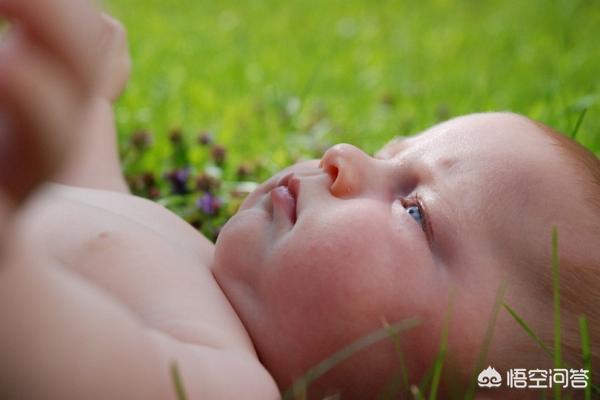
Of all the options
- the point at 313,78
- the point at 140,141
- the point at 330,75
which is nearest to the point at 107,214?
the point at 140,141

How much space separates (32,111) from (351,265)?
0.91m

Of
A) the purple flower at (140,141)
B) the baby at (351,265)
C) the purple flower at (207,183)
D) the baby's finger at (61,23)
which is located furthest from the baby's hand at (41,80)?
the purple flower at (140,141)

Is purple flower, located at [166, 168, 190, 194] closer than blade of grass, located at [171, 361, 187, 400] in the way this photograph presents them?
No

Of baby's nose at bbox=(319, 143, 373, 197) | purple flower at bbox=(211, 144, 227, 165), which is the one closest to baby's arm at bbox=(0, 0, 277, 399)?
baby's nose at bbox=(319, 143, 373, 197)

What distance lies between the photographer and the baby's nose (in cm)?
194

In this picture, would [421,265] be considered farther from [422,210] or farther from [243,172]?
[243,172]

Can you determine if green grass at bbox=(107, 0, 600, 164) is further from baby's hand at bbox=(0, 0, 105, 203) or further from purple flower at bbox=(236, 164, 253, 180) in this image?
baby's hand at bbox=(0, 0, 105, 203)

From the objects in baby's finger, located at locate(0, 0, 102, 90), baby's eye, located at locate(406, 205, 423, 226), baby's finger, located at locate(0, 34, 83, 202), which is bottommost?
baby's eye, located at locate(406, 205, 423, 226)

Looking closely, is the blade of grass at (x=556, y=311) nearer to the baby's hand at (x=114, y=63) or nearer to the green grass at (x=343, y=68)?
the green grass at (x=343, y=68)

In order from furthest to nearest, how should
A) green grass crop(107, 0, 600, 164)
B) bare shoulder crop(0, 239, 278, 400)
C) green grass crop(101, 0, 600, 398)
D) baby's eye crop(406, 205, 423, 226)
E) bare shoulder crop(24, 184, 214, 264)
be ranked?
green grass crop(107, 0, 600, 164), green grass crop(101, 0, 600, 398), baby's eye crop(406, 205, 423, 226), bare shoulder crop(24, 184, 214, 264), bare shoulder crop(0, 239, 278, 400)

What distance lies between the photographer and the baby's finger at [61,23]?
3.30 ft

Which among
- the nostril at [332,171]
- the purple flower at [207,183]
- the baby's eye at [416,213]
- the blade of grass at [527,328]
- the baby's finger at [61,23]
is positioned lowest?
the purple flower at [207,183]

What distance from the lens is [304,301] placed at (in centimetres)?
181

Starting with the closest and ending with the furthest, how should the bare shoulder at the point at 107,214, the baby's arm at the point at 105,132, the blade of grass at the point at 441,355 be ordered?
the blade of grass at the point at 441,355 → the bare shoulder at the point at 107,214 → the baby's arm at the point at 105,132
